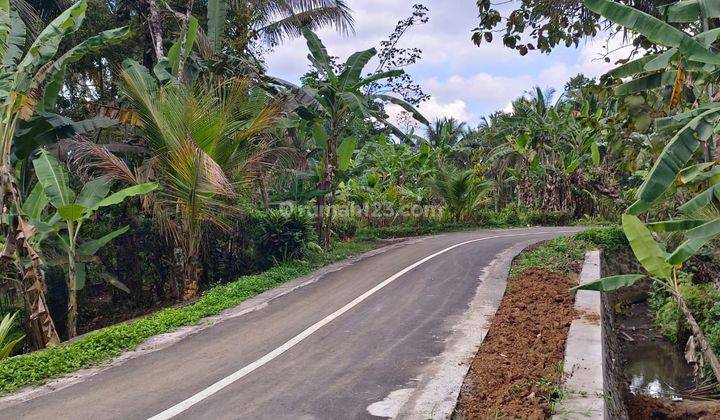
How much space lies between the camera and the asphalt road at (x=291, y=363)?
5.03 m

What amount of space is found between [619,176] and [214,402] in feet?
94.9

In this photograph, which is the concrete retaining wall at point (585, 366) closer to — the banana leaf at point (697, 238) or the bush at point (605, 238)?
the banana leaf at point (697, 238)

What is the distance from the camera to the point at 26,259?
26.7ft

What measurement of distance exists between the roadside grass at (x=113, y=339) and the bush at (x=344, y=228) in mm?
7156

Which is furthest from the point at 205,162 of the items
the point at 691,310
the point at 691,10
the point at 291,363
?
the point at 691,310

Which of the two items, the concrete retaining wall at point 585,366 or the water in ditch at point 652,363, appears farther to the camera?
the water in ditch at point 652,363

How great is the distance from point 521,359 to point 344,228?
13.0 metres

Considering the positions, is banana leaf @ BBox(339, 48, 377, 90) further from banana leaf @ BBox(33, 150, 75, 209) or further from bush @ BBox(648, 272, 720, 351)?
bush @ BBox(648, 272, 720, 351)

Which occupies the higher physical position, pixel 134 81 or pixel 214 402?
pixel 134 81

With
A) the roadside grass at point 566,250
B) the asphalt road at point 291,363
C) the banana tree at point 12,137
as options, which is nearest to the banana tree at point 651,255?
the asphalt road at point 291,363

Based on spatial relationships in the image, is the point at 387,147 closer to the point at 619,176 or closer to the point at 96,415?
the point at 619,176

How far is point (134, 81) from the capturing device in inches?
399

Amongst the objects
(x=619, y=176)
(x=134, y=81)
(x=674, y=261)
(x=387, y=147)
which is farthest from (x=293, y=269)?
(x=619, y=176)

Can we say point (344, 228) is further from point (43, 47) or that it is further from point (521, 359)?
point (521, 359)
